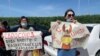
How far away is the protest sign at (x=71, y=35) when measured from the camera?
9469 mm

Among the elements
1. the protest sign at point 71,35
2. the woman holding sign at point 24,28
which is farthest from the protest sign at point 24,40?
the protest sign at point 71,35

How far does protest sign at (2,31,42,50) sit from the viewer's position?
11.0 metres

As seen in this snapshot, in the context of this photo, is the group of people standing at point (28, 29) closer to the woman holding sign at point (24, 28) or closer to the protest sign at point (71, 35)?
the woman holding sign at point (24, 28)

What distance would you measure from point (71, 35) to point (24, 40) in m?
2.07

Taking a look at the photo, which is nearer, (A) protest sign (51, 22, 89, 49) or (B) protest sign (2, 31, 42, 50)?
(A) protest sign (51, 22, 89, 49)

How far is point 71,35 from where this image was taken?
31.2 ft

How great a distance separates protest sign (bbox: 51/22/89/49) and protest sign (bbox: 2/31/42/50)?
1.42m

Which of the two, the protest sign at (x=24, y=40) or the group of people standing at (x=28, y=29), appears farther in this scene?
the protest sign at (x=24, y=40)

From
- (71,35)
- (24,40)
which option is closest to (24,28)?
(24,40)

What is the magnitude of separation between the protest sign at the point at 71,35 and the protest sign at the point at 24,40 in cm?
142

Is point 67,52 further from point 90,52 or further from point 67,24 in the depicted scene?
point 90,52

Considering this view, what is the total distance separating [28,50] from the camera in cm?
1108

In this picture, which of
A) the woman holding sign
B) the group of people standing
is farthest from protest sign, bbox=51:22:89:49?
the woman holding sign

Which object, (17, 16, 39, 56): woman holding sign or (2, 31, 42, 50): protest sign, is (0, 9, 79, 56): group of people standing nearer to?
(17, 16, 39, 56): woman holding sign
